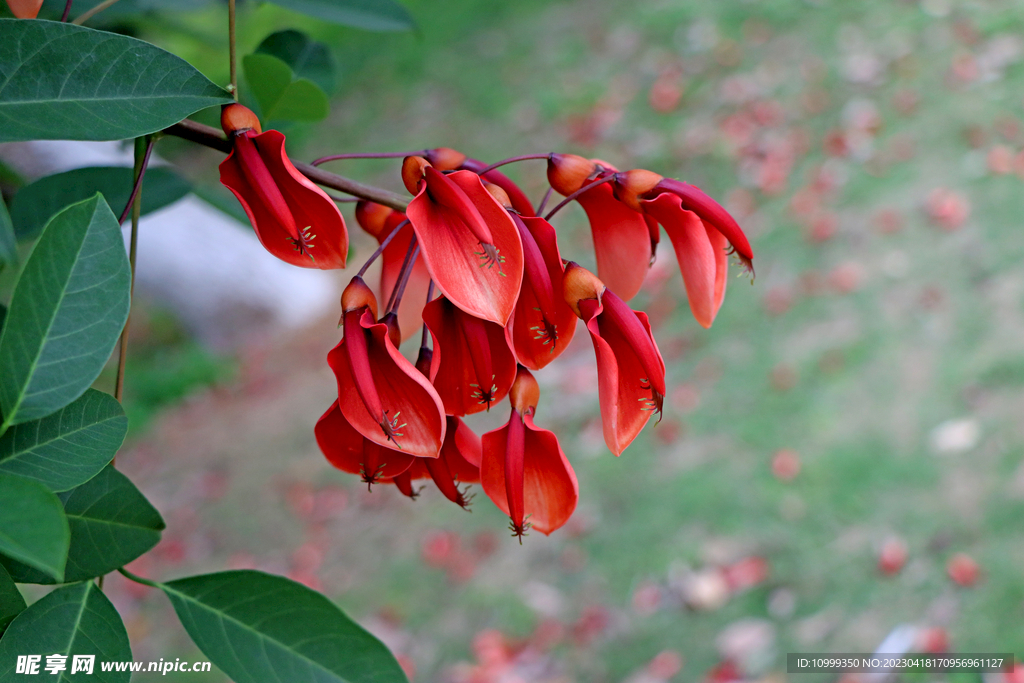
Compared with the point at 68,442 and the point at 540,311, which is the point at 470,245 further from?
the point at 68,442

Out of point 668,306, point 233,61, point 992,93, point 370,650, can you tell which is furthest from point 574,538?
point 992,93

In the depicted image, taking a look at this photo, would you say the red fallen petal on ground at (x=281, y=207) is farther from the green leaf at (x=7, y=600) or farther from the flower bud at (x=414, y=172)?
the green leaf at (x=7, y=600)

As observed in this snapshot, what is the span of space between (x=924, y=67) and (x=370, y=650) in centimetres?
256

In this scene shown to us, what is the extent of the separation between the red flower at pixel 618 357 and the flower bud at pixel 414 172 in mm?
70

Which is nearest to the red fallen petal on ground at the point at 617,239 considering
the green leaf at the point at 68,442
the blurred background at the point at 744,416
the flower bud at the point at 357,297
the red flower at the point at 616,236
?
the red flower at the point at 616,236

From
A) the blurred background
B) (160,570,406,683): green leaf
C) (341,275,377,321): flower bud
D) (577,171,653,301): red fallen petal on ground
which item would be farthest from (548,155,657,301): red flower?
the blurred background

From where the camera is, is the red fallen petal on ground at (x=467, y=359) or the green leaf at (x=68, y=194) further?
the green leaf at (x=68, y=194)


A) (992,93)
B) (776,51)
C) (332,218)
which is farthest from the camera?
(776,51)

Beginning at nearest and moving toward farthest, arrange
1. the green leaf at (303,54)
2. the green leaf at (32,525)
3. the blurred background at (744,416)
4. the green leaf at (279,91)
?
the green leaf at (32,525), the green leaf at (279,91), the green leaf at (303,54), the blurred background at (744,416)

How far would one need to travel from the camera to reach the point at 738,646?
1.17 meters

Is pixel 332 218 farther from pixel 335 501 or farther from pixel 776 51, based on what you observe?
pixel 776 51

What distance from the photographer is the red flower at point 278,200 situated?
319 mm

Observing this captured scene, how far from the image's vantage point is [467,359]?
1.10ft

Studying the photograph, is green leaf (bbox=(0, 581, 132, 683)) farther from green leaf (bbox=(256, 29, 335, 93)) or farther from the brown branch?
green leaf (bbox=(256, 29, 335, 93))
